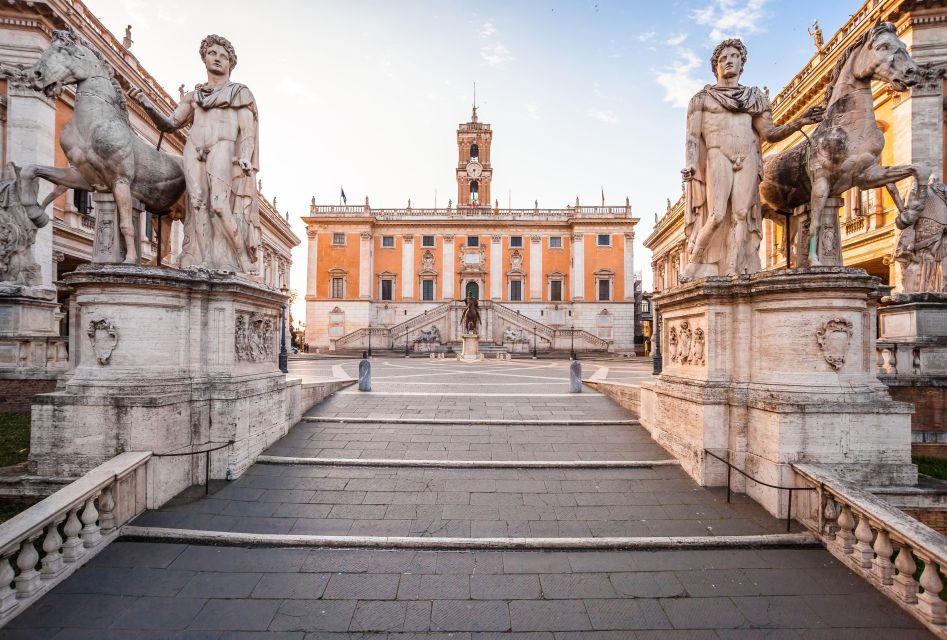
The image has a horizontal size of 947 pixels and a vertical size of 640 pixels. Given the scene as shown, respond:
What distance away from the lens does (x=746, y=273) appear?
4836 millimetres

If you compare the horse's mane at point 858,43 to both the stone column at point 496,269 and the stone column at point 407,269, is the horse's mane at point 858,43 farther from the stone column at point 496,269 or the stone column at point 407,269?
the stone column at point 407,269

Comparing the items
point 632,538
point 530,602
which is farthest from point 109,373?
point 632,538

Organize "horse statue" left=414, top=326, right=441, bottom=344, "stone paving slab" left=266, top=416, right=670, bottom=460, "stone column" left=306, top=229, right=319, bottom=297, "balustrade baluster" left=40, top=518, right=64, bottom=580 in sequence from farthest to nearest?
"stone column" left=306, top=229, right=319, bottom=297 → "horse statue" left=414, top=326, right=441, bottom=344 → "stone paving slab" left=266, top=416, right=670, bottom=460 → "balustrade baluster" left=40, top=518, right=64, bottom=580

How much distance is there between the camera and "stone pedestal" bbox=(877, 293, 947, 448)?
652 cm

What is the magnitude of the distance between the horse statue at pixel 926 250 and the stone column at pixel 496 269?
3752 centimetres

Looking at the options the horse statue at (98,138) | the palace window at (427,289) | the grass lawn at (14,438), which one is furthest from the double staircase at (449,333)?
the horse statue at (98,138)

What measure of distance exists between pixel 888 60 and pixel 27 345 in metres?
14.0

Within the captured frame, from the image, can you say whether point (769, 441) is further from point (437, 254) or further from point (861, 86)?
point (437, 254)

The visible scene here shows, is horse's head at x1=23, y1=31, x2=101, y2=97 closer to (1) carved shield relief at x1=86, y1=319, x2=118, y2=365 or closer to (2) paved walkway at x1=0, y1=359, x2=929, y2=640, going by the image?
(1) carved shield relief at x1=86, y1=319, x2=118, y2=365

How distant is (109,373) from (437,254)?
138 ft

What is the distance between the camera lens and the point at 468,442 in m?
6.07

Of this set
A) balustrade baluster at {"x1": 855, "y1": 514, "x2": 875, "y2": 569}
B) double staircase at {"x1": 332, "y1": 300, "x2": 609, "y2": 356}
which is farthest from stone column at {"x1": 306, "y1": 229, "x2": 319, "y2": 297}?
balustrade baluster at {"x1": 855, "y1": 514, "x2": 875, "y2": 569}

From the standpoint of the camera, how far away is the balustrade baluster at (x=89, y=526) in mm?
3438

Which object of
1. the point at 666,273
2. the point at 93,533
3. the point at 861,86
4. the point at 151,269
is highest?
the point at 666,273
